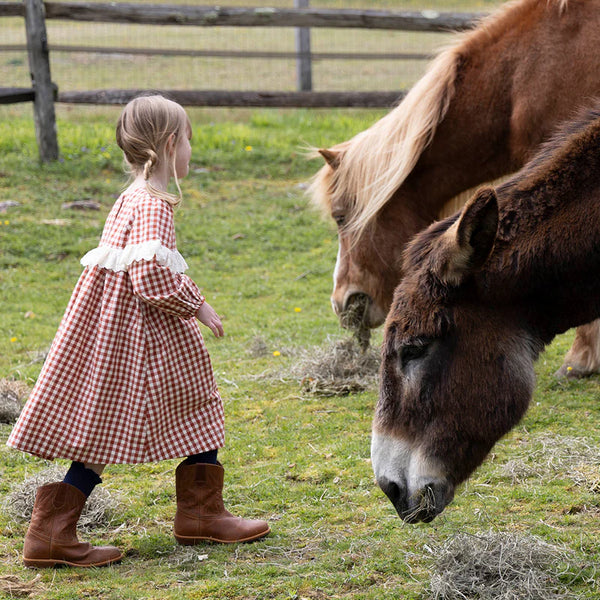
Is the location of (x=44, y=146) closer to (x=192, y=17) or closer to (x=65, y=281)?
(x=192, y=17)

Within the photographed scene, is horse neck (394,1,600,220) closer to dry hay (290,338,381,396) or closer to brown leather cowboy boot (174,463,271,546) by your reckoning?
dry hay (290,338,381,396)

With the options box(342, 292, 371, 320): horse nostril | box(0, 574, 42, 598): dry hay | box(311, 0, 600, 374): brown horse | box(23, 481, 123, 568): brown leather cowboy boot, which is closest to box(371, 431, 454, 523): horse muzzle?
box(23, 481, 123, 568): brown leather cowboy boot

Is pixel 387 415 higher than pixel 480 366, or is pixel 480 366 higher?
pixel 480 366

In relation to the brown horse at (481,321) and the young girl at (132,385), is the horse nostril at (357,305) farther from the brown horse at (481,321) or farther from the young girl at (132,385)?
the brown horse at (481,321)

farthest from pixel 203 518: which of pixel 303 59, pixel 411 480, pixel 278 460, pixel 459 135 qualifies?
pixel 303 59

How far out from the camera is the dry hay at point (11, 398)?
4.59 meters

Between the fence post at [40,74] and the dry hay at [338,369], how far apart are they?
5478 mm

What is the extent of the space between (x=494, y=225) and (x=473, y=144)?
2.46 metres

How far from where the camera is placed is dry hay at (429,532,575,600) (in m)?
Answer: 2.70

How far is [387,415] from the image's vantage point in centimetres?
273

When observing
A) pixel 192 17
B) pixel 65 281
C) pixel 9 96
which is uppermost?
pixel 192 17

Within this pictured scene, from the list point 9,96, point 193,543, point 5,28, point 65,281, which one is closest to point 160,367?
point 193,543

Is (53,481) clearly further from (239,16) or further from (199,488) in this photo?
(239,16)

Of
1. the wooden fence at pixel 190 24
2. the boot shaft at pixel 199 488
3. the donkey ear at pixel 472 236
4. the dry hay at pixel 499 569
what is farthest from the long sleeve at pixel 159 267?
the wooden fence at pixel 190 24
